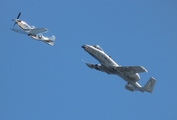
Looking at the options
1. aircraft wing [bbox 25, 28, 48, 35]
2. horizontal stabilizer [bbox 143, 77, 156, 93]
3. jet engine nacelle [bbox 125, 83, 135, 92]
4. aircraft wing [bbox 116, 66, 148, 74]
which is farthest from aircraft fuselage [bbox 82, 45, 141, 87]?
aircraft wing [bbox 25, 28, 48, 35]

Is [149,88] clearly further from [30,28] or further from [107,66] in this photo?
[30,28]

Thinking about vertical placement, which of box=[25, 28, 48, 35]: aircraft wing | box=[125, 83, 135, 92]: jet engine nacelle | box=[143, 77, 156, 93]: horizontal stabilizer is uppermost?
box=[25, 28, 48, 35]: aircraft wing

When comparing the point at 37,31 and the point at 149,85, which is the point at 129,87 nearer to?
the point at 149,85

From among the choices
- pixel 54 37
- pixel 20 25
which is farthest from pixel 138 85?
pixel 20 25

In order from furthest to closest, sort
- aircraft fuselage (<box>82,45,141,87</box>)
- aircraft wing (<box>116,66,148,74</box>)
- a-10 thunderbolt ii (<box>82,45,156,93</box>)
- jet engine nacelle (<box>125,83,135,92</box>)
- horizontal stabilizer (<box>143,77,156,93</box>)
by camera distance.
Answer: jet engine nacelle (<box>125,83,135,92</box>), horizontal stabilizer (<box>143,77,156,93</box>), aircraft fuselage (<box>82,45,141,87</box>), a-10 thunderbolt ii (<box>82,45,156,93</box>), aircraft wing (<box>116,66,148,74</box>)

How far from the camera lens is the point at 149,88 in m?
92.5

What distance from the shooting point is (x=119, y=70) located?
294 ft

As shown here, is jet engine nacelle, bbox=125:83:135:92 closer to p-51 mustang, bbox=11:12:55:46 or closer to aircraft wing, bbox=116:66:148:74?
aircraft wing, bbox=116:66:148:74

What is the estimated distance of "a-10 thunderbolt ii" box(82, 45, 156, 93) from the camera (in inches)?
3521

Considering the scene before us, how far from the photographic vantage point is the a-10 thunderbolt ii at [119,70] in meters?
89.4

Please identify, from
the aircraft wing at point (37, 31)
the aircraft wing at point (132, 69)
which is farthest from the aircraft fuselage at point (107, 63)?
the aircraft wing at point (37, 31)

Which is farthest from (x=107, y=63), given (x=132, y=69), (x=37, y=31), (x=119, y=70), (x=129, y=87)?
(x=37, y=31)

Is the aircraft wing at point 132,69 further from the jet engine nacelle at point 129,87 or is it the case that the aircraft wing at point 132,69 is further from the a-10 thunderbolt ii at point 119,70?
the jet engine nacelle at point 129,87

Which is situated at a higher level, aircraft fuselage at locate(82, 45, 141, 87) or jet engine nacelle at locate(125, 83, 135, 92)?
aircraft fuselage at locate(82, 45, 141, 87)
